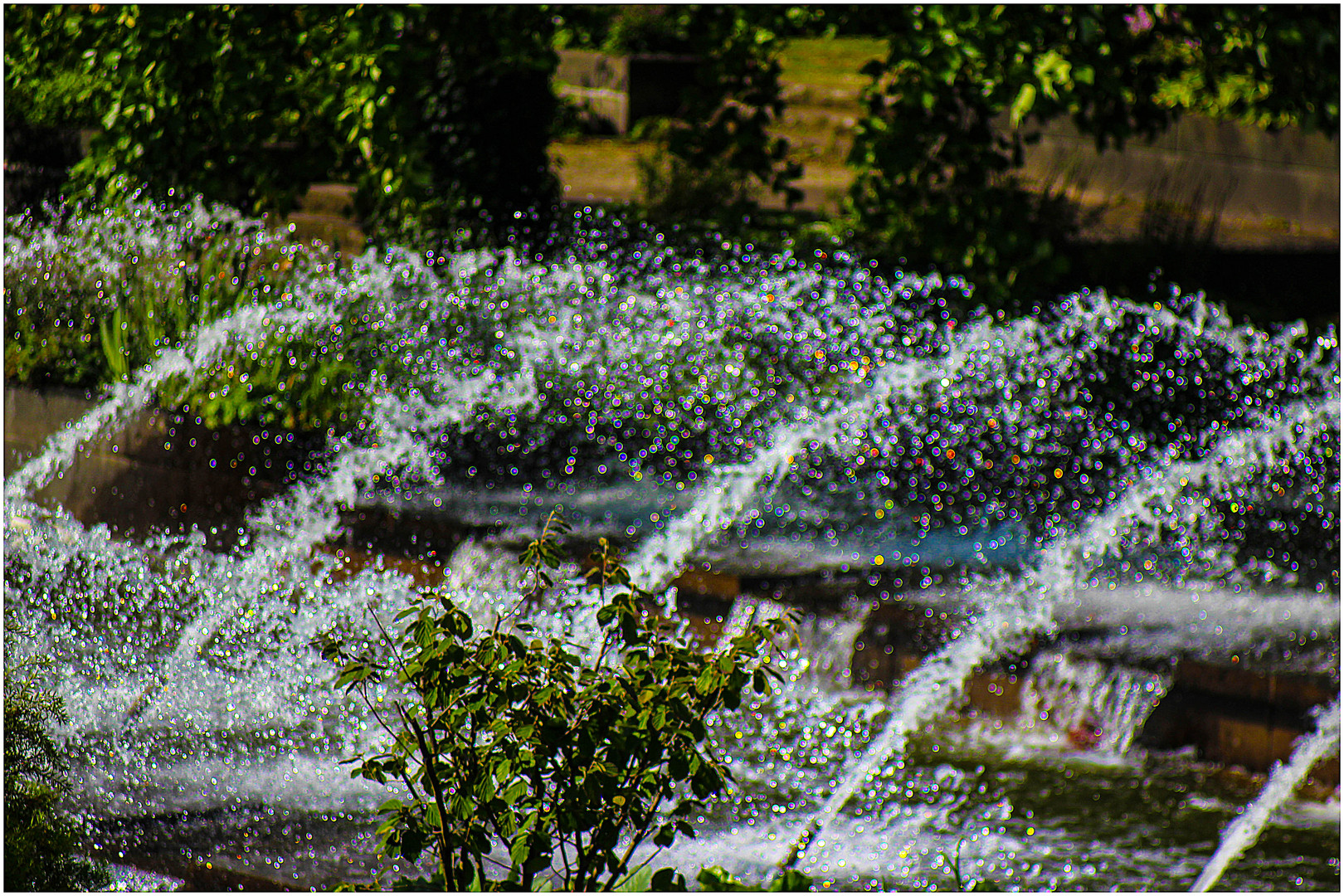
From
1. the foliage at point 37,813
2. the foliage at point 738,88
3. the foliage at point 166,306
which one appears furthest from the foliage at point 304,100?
the foliage at point 37,813

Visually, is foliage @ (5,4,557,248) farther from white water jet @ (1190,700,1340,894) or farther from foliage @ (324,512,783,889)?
white water jet @ (1190,700,1340,894)

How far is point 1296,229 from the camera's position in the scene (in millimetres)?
8805

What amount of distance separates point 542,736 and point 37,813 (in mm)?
1591

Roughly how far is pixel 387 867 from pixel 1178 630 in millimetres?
2610

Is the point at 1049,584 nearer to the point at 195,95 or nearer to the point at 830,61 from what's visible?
the point at 195,95

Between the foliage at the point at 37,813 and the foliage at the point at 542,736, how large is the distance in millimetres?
1132

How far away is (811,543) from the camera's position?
4.97m

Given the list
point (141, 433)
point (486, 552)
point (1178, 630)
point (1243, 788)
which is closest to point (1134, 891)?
point (1243, 788)

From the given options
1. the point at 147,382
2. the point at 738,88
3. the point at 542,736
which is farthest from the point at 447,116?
the point at 542,736

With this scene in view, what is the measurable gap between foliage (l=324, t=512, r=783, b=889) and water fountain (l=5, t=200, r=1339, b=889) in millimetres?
1173

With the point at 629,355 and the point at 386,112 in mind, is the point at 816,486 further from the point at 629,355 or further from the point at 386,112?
the point at 386,112

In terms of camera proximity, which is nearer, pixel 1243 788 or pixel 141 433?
pixel 1243 788

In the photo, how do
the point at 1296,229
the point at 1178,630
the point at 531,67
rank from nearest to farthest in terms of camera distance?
the point at 1178,630 → the point at 531,67 → the point at 1296,229

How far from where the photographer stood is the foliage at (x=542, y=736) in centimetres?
189
